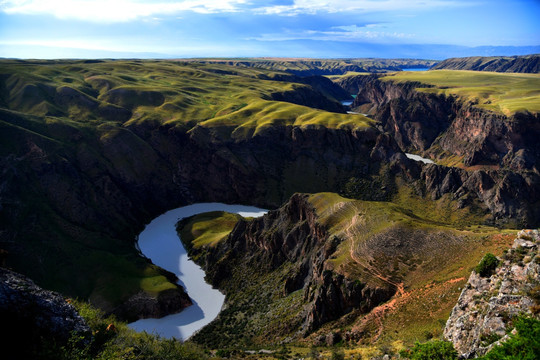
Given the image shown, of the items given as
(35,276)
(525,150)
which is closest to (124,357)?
(35,276)

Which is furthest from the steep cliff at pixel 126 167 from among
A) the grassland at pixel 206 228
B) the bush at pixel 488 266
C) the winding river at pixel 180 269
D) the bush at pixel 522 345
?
the bush at pixel 522 345

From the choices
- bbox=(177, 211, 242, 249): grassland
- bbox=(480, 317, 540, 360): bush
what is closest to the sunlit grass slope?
bbox=(480, 317, 540, 360): bush

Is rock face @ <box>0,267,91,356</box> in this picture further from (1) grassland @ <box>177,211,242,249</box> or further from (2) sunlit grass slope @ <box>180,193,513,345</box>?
(1) grassland @ <box>177,211,242,249</box>

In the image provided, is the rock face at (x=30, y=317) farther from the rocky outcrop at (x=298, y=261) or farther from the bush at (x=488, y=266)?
the bush at (x=488, y=266)

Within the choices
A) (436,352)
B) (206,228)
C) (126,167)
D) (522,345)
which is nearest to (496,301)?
(436,352)

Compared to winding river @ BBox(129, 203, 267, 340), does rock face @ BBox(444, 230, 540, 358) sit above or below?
above

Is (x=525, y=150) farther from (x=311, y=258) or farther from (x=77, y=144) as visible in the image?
(x=77, y=144)

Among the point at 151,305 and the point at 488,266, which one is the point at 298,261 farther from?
the point at 488,266
